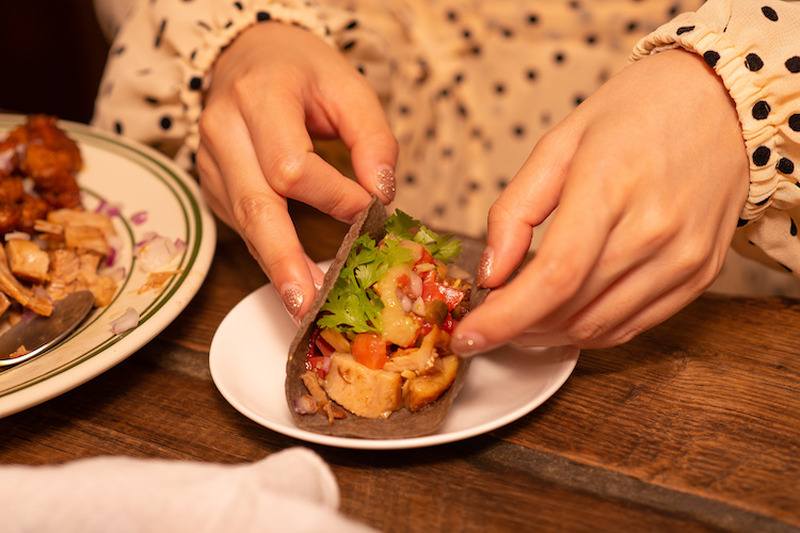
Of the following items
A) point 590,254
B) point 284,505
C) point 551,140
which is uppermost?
point 551,140

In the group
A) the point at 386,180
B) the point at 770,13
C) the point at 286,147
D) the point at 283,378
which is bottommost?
the point at 283,378

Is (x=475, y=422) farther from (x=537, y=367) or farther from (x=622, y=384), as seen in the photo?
(x=622, y=384)

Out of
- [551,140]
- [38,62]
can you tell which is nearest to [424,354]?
[551,140]

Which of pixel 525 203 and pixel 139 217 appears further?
pixel 139 217

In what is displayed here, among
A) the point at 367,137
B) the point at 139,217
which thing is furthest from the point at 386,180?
the point at 139,217

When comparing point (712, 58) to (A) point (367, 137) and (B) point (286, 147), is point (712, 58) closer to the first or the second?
(A) point (367, 137)

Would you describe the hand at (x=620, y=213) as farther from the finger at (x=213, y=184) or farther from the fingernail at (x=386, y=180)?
the finger at (x=213, y=184)
